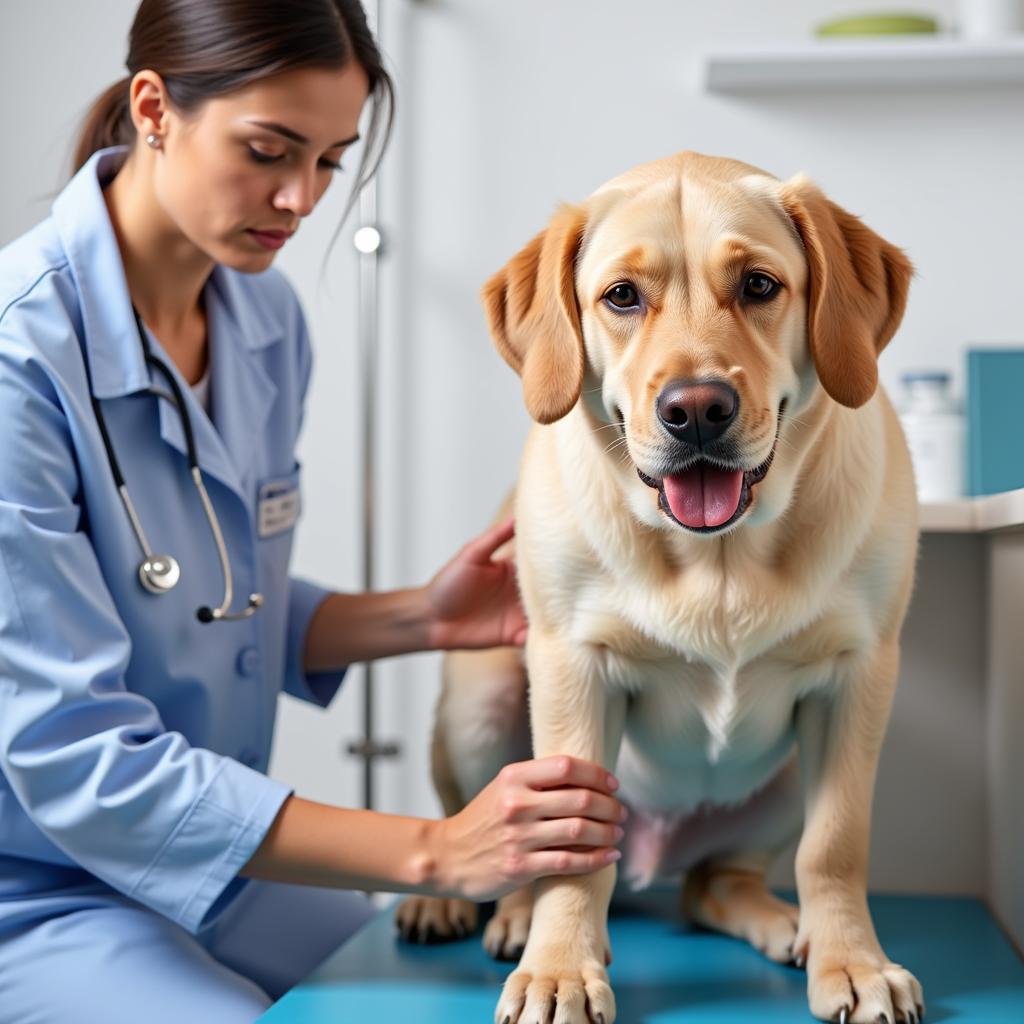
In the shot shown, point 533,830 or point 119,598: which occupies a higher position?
point 119,598

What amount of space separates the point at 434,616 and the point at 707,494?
589 millimetres

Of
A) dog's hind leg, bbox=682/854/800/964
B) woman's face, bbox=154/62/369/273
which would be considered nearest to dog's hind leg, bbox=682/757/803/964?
dog's hind leg, bbox=682/854/800/964

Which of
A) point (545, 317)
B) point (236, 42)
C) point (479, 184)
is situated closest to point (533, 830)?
point (545, 317)

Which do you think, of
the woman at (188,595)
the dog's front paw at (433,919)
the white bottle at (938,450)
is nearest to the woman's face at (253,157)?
the woman at (188,595)

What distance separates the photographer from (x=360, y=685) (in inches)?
85.0

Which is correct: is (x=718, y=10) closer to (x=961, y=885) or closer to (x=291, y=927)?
(x=961, y=885)

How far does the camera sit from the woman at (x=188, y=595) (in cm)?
105

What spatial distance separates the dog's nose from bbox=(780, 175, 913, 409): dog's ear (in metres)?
0.12

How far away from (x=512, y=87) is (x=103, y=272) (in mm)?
1029

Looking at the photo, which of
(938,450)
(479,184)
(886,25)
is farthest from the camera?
(479,184)

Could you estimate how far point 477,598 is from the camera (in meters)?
1.42

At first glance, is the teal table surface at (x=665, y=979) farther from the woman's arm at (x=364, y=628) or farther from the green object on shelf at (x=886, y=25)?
the green object on shelf at (x=886, y=25)

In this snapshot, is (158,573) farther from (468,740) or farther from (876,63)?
(876,63)

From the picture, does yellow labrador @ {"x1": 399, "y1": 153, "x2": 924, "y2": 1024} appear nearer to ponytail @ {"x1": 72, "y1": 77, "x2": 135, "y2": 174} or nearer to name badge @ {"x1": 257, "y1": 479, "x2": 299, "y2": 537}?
name badge @ {"x1": 257, "y1": 479, "x2": 299, "y2": 537}
